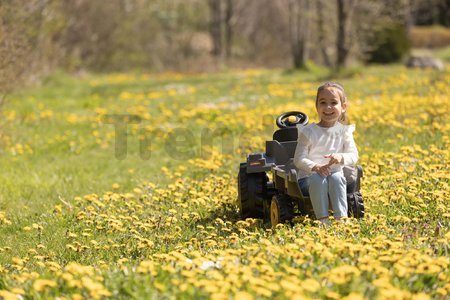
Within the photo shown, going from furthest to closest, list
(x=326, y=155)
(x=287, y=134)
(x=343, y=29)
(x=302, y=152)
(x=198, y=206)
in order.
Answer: (x=343, y=29), (x=198, y=206), (x=287, y=134), (x=302, y=152), (x=326, y=155)

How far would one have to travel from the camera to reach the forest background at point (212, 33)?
733 inches

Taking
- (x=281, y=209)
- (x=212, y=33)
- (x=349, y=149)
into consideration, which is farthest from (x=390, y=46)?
(x=281, y=209)

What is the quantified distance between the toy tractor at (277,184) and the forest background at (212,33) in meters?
5.29

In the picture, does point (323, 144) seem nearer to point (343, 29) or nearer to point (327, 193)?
point (327, 193)

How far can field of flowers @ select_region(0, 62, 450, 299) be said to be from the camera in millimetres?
3455

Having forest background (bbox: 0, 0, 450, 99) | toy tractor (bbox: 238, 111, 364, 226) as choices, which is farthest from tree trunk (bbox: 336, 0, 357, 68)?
toy tractor (bbox: 238, 111, 364, 226)

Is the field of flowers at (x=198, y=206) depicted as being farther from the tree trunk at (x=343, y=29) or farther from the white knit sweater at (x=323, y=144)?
the tree trunk at (x=343, y=29)

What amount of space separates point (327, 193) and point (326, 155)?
1.07ft

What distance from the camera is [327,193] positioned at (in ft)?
16.0

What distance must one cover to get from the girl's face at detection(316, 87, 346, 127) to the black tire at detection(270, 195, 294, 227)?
66cm

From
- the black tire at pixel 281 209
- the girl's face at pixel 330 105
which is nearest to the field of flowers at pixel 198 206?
the black tire at pixel 281 209

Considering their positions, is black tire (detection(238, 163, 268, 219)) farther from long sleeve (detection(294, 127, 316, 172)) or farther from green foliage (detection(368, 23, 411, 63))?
green foliage (detection(368, 23, 411, 63))

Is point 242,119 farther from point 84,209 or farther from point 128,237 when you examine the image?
point 128,237

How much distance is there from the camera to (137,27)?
99.4ft
